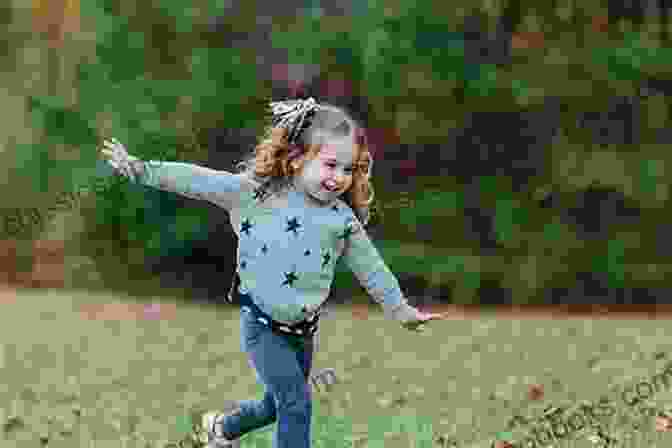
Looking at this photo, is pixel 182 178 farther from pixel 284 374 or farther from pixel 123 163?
pixel 284 374

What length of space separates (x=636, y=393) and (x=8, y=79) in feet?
40.7

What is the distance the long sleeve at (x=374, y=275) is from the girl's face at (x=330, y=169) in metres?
0.22

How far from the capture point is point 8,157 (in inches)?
757

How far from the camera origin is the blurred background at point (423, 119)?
18.7 meters

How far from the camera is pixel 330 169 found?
536 cm

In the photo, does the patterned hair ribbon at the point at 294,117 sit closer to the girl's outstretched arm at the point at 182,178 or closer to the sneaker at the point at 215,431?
the girl's outstretched arm at the point at 182,178

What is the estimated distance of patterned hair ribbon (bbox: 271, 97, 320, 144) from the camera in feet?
17.9

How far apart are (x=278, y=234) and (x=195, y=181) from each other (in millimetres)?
358

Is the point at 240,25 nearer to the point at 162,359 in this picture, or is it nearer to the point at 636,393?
the point at 162,359

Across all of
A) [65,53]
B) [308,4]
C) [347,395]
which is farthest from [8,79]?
[347,395]

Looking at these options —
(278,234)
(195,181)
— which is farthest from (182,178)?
(278,234)

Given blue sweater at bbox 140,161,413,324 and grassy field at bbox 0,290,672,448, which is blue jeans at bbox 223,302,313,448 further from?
grassy field at bbox 0,290,672,448

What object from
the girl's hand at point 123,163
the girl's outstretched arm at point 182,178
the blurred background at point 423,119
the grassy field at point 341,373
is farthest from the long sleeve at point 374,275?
the blurred background at point 423,119

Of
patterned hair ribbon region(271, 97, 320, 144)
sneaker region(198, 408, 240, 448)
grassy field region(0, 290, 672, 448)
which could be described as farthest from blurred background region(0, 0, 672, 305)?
patterned hair ribbon region(271, 97, 320, 144)
